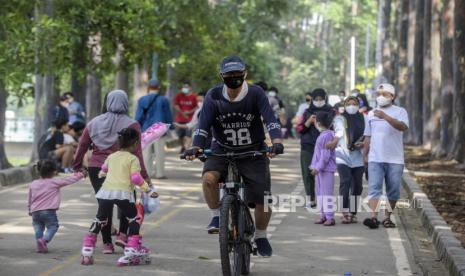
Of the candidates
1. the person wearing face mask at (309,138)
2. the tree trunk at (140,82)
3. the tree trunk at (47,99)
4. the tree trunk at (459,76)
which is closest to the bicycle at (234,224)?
the person wearing face mask at (309,138)

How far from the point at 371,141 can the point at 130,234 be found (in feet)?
16.3

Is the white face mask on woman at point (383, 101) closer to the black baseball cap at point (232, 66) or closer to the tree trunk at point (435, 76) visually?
the black baseball cap at point (232, 66)

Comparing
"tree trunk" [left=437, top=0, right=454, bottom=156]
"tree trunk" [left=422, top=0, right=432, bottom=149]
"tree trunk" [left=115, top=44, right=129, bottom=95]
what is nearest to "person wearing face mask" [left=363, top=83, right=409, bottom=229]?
"tree trunk" [left=115, top=44, right=129, bottom=95]

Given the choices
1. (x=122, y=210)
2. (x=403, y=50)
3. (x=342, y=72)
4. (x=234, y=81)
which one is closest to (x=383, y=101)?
(x=122, y=210)

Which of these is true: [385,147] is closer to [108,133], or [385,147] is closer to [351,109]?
[351,109]

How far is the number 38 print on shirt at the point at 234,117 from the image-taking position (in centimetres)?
1075

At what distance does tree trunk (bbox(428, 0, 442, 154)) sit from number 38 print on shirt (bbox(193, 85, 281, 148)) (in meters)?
25.3

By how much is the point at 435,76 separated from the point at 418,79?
734 centimetres

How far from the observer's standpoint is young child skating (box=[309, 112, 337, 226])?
54.2 ft

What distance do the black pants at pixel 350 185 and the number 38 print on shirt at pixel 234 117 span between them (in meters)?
5.93

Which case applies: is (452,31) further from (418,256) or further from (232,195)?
(232,195)

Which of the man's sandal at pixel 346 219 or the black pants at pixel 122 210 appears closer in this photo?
the black pants at pixel 122 210

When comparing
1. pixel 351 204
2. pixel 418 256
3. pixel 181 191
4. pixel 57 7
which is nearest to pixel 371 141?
pixel 351 204

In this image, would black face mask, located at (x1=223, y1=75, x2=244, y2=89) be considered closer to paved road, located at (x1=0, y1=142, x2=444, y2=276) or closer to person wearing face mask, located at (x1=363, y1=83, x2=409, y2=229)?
paved road, located at (x1=0, y1=142, x2=444, y2=276)
